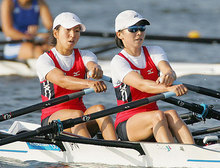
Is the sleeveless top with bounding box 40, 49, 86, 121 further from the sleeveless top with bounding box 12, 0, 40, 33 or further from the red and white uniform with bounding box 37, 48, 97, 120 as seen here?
the sleeveless top with bounding box 12, 0, 40, 33

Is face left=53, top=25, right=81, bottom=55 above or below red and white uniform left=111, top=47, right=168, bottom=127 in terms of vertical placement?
above

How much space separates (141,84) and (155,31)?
9.26 m

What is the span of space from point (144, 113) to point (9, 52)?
4.56 metres

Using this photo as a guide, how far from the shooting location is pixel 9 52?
8.53 m

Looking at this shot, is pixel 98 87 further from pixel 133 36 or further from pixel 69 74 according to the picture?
pixel 133 36

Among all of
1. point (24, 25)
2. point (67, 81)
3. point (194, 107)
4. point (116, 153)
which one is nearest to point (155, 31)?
point (24, 25)

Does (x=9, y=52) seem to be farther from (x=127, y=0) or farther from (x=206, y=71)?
(x=127, y=0)

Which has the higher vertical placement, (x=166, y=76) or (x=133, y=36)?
(x=133, y=36)

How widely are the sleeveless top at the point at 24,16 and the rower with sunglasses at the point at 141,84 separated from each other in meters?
3.86

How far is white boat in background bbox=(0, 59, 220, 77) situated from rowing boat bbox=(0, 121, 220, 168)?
3.73 metres

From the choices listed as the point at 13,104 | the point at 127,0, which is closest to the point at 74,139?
the point at 13,104

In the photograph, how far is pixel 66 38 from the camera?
477cm

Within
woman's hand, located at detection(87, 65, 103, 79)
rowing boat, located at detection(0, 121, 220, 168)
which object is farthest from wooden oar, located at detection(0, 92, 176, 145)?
woman's hand, located at detection(87, 65, 103, 79)

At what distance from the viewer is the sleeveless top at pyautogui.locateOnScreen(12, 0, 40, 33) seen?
8.20 m
